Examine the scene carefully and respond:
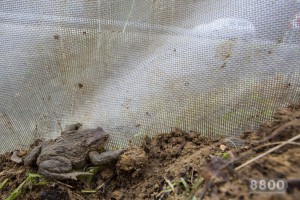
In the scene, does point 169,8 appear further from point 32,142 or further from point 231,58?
point 32,142

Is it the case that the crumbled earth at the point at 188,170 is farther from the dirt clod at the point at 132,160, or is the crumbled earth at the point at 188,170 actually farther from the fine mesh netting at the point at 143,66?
the fine mesh netting at the point at 143,66

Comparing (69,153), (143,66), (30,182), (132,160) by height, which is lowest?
(30,182)

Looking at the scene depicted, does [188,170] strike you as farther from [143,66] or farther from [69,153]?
[69,153]

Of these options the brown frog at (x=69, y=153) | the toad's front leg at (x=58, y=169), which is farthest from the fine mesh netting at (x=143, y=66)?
the toad's front leg at (x=58, y=169)

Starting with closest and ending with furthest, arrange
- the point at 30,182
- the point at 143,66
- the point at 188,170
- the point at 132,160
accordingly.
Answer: the point at 188,170 < the point at 132,160 < the point at 30,182 < the point at 143,66

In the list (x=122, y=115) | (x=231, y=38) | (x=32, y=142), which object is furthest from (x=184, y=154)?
(x=32, y=142)

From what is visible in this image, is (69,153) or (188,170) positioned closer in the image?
(188,170)

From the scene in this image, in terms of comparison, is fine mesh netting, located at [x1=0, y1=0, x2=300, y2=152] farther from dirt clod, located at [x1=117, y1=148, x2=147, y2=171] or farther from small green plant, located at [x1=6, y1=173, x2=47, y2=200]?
small green plant, located at [x1=6, y1=173, x2=47, y2=200]

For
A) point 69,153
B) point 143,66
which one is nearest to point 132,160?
point 69,153
